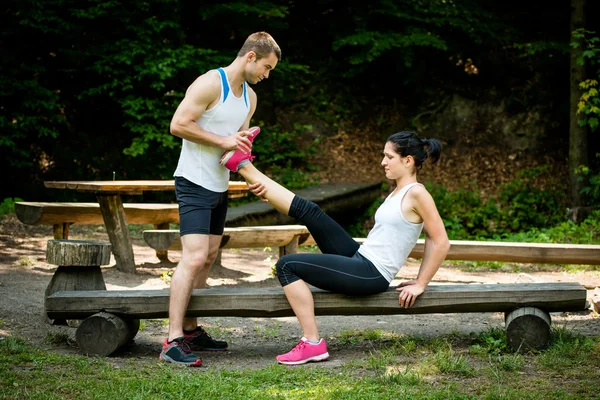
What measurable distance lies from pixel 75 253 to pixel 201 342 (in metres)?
1.15

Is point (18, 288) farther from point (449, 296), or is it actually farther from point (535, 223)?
point (535, 223)

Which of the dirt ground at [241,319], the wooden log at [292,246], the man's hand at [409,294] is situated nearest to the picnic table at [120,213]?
the dirt ground at [241,319]

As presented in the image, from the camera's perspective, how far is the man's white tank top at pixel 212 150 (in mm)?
4562

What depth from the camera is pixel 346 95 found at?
51.3ft

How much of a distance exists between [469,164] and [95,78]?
7.67 m

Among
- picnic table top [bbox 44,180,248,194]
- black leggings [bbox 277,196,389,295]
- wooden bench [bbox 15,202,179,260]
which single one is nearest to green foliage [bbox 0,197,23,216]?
wooden bench [bbox 15,202,179,260]

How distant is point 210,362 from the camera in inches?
183

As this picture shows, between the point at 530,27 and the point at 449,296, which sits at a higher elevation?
the point at 530,27

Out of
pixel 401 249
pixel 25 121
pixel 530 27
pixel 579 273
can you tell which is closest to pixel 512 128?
pixel 530 27

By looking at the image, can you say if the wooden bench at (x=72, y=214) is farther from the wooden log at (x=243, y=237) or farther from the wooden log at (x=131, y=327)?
the wooden log at (x=131, y=327)

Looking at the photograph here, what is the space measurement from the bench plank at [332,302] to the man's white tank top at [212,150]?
30.5 inches

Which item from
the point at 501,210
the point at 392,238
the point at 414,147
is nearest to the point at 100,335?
the point at 392,238

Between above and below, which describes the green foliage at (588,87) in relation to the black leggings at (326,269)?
above

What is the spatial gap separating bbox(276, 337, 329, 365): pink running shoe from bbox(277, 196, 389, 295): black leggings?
0.39 m
